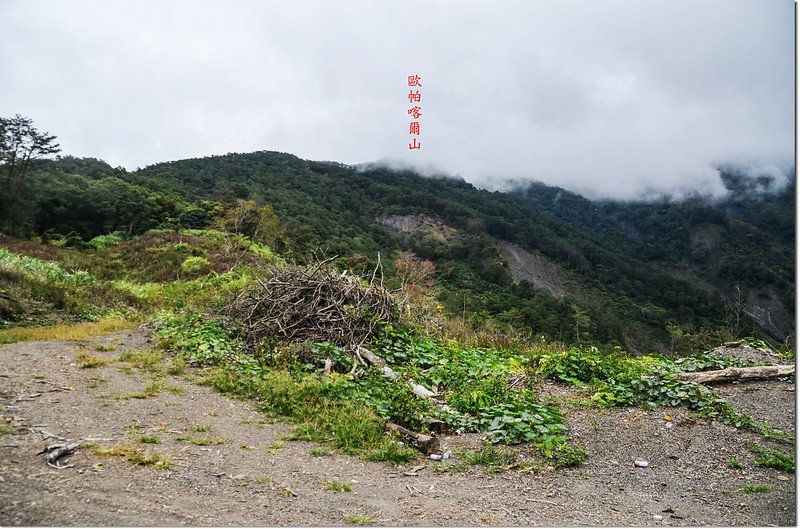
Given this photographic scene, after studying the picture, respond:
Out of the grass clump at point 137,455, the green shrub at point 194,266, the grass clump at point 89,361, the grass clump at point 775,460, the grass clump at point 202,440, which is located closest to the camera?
the grass clump at point 137,455

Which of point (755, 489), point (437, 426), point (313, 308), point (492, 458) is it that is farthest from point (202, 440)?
point (755, 489)

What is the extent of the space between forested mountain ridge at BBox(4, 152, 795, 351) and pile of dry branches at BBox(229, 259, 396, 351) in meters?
11.3

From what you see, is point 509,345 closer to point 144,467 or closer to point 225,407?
point 225,407

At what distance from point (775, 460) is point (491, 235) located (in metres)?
65.4

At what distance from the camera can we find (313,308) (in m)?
8.22

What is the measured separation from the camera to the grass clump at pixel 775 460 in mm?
3852

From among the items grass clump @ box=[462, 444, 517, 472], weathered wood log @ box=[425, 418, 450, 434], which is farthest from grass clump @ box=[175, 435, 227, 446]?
grass clump @ box=[462, 444, 517, 472]

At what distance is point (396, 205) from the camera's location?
7131 centimetres

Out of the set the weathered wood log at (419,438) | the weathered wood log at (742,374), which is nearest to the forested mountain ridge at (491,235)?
the weathered wood log at (742,374)

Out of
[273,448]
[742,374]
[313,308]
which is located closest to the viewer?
[273,448]

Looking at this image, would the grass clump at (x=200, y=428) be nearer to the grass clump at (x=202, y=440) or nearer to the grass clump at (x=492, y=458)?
the grass clump at (x=202, y=440)

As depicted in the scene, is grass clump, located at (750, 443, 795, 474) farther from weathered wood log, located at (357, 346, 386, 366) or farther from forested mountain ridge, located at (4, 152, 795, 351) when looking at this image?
forested mountain ridge, located at (4, 152, 795, 351)

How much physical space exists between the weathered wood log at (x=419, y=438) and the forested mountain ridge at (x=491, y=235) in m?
15.7

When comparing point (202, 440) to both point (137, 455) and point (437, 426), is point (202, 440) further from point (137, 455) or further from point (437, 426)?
point (437, 426)
